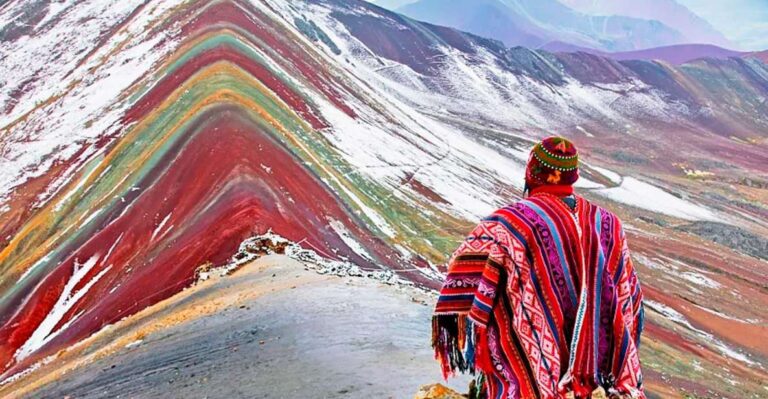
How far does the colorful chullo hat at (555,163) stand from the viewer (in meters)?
2.30

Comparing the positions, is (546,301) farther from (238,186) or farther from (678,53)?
(678,53)

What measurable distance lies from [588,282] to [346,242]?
8.38 metres

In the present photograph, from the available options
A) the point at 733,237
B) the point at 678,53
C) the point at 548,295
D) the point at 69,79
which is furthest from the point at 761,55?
the point at 548,295

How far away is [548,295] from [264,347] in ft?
11.3

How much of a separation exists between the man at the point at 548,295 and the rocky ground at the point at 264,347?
5.43 ft

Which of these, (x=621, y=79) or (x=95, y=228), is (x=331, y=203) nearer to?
(x=95, y=228)

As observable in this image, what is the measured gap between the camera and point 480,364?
7.74 ft

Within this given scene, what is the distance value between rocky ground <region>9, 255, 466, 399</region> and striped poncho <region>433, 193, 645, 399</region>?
1652 mm

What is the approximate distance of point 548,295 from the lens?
2.24m

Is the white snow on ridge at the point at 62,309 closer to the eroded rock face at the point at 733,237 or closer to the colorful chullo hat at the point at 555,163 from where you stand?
the colorful chullo hat at the point at 555,163

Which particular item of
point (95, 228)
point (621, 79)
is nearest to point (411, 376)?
point (95, 228)

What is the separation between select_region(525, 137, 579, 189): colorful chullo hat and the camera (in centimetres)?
230


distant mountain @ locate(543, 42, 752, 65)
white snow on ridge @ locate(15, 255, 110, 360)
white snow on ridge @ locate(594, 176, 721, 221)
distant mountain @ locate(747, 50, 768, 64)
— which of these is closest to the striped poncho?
white snow on ridge @ locate(15, 255, 110, 360)

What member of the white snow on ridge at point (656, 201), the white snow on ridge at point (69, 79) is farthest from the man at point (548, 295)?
the white snow on ridge at point (656, 201)
